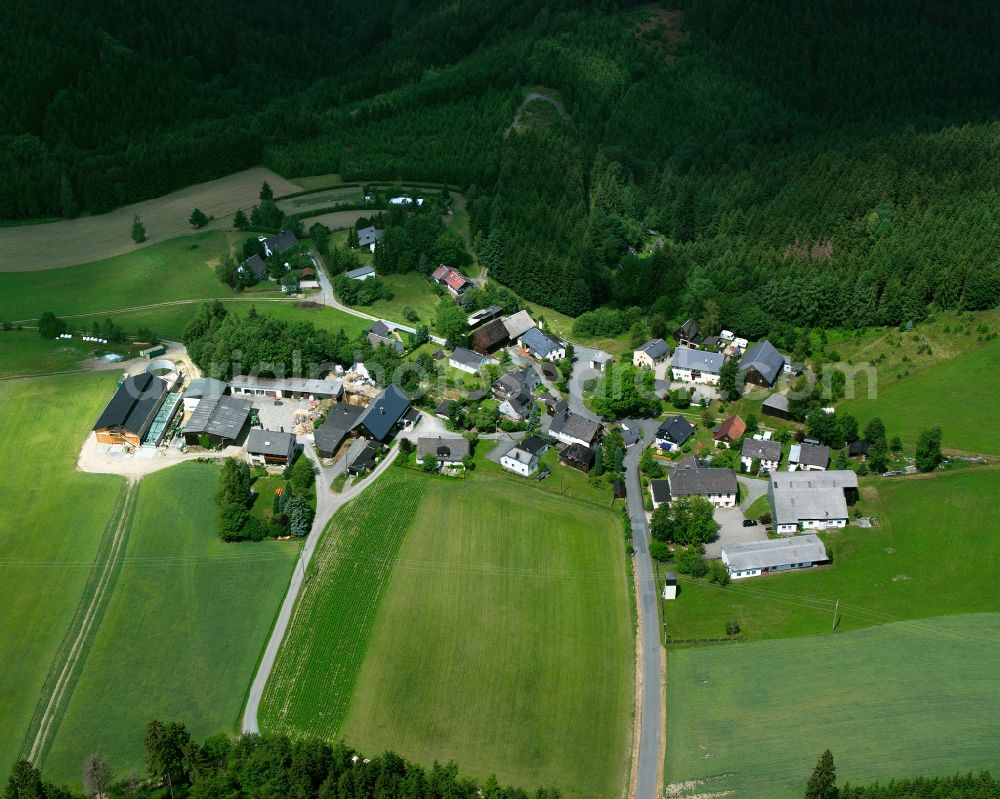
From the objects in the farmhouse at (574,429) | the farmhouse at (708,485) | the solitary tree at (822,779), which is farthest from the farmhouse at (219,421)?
the solitary tree at (822,779)

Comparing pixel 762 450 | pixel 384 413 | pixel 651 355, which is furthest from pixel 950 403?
pixel 384 413

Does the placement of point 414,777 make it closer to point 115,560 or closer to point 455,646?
point 455,646

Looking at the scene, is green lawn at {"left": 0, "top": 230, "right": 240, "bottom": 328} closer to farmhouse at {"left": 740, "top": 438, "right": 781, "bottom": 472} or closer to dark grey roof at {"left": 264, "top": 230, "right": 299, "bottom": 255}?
dark grey roof at {"left": 264, "top": 230, "right": 299, "bottom": 255}

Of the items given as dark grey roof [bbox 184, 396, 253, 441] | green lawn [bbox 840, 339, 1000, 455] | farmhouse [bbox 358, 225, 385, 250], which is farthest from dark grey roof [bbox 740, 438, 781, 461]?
farmhouse [bbox 358, 225, 385, 250]

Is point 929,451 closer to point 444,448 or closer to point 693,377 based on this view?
point 693,377

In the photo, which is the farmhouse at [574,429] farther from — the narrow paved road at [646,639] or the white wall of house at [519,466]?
the white wall of house at [519,466]

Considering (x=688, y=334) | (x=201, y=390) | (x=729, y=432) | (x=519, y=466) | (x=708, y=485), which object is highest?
(x=688, y=334)
